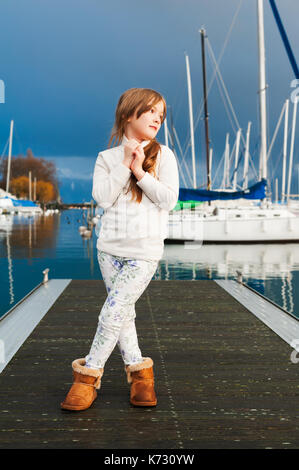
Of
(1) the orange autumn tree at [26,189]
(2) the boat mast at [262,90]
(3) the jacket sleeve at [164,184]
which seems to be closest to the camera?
(3) the jacket sleeve at [164,184]

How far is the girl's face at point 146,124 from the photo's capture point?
2672 mm

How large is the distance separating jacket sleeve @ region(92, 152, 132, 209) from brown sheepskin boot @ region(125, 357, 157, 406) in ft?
3.19

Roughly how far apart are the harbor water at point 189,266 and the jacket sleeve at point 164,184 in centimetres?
773

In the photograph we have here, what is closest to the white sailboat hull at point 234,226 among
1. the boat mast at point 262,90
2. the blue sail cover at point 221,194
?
the blue sail cover at point 221,194

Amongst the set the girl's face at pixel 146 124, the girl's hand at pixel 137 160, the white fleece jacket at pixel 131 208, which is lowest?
the white fleece jacket at pixel 131 208

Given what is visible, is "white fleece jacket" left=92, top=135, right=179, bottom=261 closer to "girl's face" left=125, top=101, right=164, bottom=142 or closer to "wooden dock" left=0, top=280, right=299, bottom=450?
"girl's face" left=125, top=101, right=164, bottom=142

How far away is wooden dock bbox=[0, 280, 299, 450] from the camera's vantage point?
238 cm

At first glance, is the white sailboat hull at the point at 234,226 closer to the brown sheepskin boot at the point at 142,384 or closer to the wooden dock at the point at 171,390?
the wooden dock at the point at 171,390

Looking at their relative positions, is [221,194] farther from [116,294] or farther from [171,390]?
[116,294]

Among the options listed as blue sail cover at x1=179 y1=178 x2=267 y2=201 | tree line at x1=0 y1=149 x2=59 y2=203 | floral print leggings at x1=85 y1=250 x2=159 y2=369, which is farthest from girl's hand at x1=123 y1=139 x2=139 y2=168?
tree line at x1=0 y1=149 x2=59 y2=203

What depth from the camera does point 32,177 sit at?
106 m

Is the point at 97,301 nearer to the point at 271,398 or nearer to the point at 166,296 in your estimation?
the point at 166,296

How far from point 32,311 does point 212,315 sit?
6.65 ft

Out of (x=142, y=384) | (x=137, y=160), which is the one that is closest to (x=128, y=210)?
(x=137, y=160)
